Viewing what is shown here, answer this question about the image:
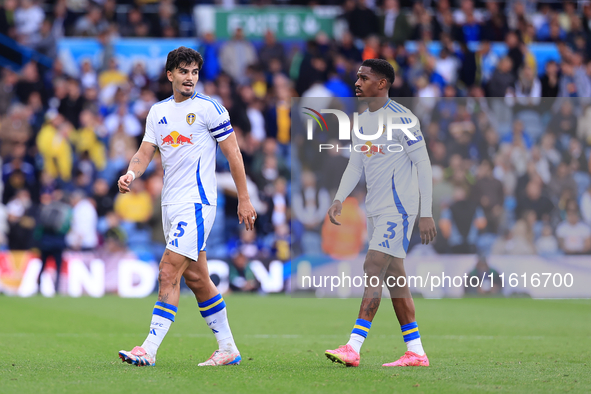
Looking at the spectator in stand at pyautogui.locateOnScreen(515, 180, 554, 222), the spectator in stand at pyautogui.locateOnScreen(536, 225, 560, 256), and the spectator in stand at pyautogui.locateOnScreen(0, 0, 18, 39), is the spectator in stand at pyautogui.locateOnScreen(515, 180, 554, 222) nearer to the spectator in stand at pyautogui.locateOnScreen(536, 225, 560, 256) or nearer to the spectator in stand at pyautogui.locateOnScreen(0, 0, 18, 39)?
the spectator in stand at pyautogui.locateOnScreen(536, 225, 560, 256)

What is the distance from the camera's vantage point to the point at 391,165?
710 cm

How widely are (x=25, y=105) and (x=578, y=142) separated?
12.3 m

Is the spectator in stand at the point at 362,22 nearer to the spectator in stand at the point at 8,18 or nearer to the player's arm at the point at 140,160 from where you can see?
the spectator in stand at the point at 8,18

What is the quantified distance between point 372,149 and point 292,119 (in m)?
6.93

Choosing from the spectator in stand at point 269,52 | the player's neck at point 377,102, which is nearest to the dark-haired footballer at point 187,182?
the player's neck at point 377,102

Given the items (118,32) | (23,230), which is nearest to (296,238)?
(23,230)

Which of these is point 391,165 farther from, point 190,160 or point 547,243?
point 547,243

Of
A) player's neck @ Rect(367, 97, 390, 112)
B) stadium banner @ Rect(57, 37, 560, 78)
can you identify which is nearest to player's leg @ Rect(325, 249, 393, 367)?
player's neck @ Rect(367, 97, 390, 112)

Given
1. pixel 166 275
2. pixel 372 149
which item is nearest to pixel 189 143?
pixel 166 275

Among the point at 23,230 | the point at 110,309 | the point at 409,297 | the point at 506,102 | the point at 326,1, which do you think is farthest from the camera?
the point at 326,1

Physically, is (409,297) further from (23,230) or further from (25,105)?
(25,105)

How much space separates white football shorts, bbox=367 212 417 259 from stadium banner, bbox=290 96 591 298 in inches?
55.4

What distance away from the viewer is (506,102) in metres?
15.6

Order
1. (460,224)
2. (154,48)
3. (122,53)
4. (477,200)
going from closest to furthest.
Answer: (460,224) → (477,200) → (122,53) → (154,48)
